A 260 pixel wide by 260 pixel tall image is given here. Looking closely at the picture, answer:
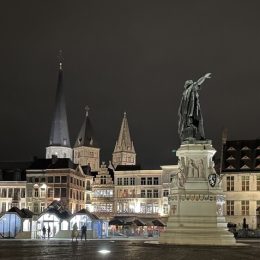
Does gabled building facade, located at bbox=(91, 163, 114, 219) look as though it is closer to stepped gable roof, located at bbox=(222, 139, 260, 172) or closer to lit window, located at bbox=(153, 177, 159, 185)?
lit window, located at bbox=(153, 177, 159, 185)

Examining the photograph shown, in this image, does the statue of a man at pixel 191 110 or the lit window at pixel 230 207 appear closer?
the statue of a man at pixel 191 110

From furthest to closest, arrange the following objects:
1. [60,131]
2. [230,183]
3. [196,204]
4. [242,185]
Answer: [60,131]
[230,183]
[242,185]
[196,204]

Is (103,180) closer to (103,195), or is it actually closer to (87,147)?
(103,195)

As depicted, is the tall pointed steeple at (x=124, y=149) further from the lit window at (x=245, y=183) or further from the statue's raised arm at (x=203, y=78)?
the statue's raised arm at (x=203, y=78)

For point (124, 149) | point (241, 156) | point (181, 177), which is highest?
point (124, 149)

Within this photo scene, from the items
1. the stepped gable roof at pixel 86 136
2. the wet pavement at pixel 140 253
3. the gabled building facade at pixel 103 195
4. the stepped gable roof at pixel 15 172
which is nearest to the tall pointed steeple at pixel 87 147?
the stepped gable roof at pixel 86 136

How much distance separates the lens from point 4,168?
9850 centimetres

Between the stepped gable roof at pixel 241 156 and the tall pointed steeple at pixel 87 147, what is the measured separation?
71114mm

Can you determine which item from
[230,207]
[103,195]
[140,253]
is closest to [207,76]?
[140,253]

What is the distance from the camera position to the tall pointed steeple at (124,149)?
14325 cm

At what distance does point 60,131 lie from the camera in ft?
416

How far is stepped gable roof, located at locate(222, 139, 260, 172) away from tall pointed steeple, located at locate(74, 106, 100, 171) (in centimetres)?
7111

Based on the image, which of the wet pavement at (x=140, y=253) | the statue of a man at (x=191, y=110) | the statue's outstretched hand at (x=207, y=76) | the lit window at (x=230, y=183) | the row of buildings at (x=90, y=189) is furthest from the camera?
the row of buildings at (x=90, y=189)

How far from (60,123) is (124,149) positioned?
76.8ft
